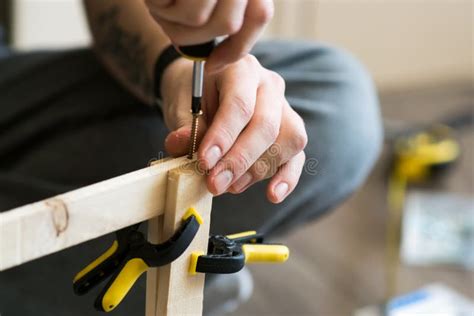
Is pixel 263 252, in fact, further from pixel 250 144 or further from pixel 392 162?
pixel 392 162

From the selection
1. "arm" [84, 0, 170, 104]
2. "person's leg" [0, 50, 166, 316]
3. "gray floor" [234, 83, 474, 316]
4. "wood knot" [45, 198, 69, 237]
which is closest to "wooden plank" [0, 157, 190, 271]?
"wood knot" [45, 198, 69, 237]

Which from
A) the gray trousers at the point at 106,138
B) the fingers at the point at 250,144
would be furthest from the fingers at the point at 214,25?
the gray trousers at the point at 106,138

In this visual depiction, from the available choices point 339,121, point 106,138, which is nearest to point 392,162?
point 339,121

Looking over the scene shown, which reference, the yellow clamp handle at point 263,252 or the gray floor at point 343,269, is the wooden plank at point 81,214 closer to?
the yellow clamp handle at point 263,252

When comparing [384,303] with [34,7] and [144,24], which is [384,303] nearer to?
[144,24]

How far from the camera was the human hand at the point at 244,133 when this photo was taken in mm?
527

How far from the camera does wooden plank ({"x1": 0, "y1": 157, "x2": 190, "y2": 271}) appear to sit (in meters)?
0.42

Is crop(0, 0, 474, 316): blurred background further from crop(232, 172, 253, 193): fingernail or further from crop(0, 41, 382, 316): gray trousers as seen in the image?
crop(232, 172, 253, 193): fingernail

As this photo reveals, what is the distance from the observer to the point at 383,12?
79.4 inches

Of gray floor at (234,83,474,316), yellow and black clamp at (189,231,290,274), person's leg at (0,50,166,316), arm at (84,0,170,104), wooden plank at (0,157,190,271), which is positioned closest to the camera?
wooden plank at (0,157,190,271)

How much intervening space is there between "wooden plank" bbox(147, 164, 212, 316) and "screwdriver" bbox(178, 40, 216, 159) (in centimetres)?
3

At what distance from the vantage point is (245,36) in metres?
0.48

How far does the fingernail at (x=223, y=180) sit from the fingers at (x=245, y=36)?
81 millimetres

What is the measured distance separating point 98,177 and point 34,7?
862mm
